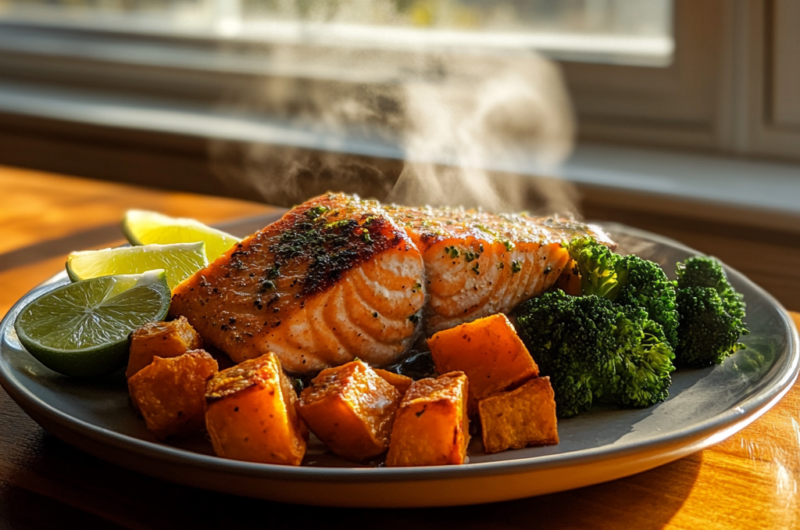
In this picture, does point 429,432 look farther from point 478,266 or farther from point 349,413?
point 478,266

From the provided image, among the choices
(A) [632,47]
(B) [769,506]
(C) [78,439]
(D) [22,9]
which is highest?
(D) [22,9]

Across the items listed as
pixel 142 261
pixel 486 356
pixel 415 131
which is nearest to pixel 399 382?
pixel 486 356

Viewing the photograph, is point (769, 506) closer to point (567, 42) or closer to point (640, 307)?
point (640, 307)

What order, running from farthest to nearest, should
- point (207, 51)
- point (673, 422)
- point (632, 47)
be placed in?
point (207, 51), point (632, 47), point (673, 422)

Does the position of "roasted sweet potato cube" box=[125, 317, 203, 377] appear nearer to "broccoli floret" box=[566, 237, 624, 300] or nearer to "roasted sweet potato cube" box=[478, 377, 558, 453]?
"roasted sweet potato cube" box=[478, 377, 558, 453]

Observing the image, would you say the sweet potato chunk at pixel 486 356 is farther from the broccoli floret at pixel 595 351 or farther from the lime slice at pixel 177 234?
the lime slice at pixel 177 234

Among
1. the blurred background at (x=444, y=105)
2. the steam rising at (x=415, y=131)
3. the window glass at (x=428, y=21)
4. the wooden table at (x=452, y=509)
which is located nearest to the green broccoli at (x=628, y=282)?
the wooden table at (x=452, y=509)

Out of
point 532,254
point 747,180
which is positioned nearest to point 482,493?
point 532,254
